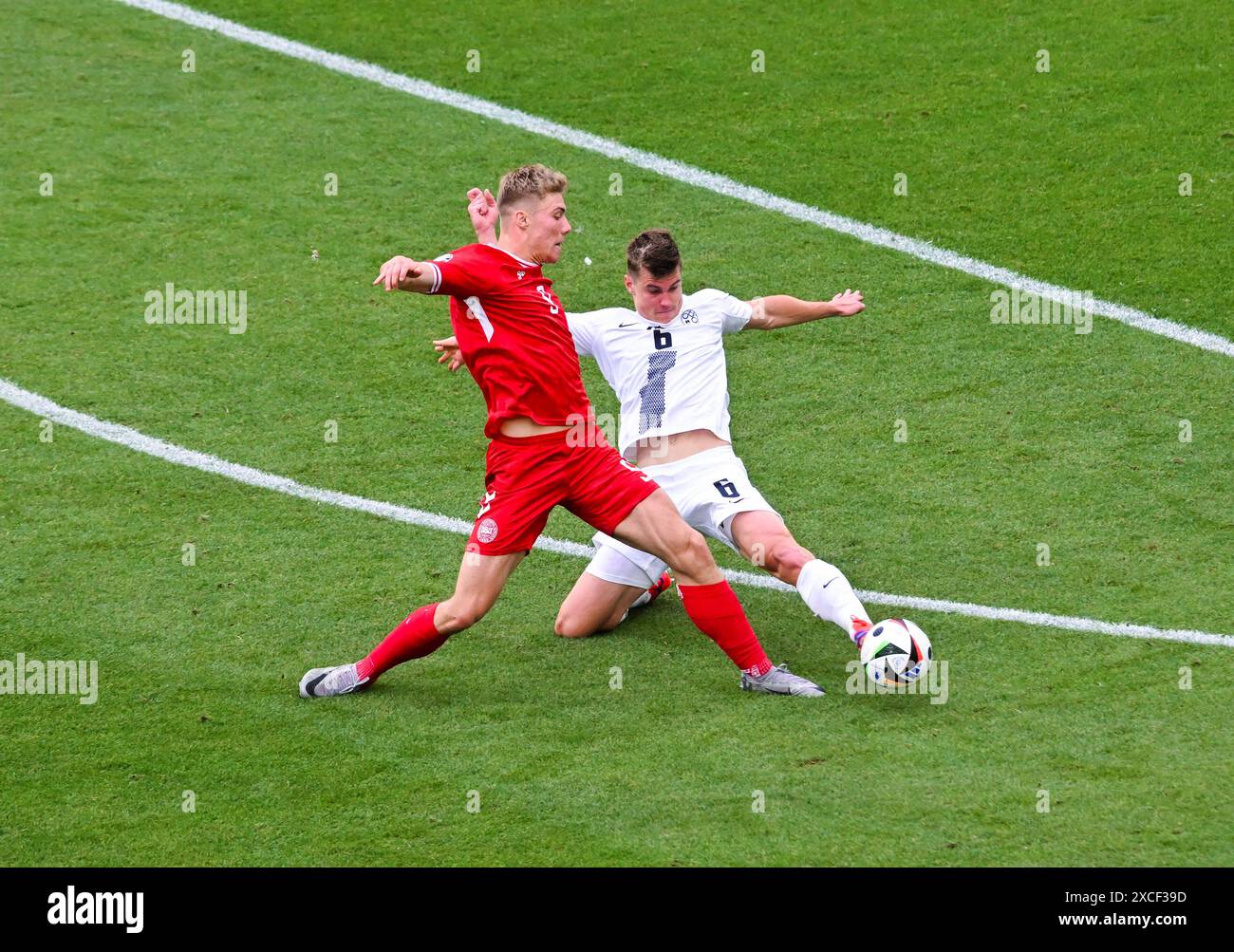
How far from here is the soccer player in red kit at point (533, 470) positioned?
7.44 metres

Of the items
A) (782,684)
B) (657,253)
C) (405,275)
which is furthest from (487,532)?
(657,253)

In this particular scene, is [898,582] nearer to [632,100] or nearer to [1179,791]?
[1179,791]

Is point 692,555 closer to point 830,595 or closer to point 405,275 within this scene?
point 830,595

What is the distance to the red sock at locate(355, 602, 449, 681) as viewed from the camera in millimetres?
7555

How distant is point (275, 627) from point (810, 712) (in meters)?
2.70

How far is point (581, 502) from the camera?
24.7 ft

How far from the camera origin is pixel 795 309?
8336mm

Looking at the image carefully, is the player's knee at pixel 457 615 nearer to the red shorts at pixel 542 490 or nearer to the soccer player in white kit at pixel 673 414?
the red shorts at pixel 542 490

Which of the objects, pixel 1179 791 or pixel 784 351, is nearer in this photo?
pixel 1179 791

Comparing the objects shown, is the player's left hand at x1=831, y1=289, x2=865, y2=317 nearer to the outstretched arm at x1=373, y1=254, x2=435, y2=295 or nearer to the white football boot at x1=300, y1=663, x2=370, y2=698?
the outstretched arm at x1=373, y1=254, x2=435, y2=295

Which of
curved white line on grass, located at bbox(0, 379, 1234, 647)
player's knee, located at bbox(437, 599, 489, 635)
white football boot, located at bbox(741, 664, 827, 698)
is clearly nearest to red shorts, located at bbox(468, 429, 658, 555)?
player's knee, located at bbox(437, 599, 489, 635)

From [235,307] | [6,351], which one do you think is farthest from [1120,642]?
[6,351]

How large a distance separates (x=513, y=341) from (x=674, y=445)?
3.96 ft

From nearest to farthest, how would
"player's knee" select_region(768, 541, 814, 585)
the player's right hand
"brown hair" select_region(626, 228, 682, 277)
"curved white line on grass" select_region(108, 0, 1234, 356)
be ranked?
the player's right hand → "player's knee" select_region(768, 541, 814, 585) → "brown hair" select_region(626, 228, 682, 277) → "curved white line on grass" select_region(108, 0, 1234, 356)
